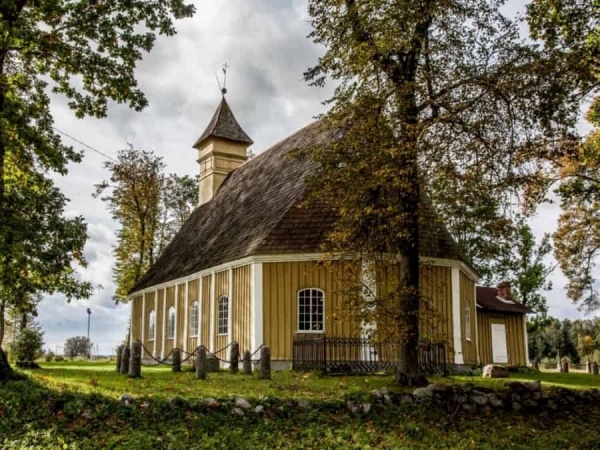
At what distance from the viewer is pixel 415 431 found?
11.7 m

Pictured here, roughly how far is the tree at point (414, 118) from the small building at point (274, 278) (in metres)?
1.07

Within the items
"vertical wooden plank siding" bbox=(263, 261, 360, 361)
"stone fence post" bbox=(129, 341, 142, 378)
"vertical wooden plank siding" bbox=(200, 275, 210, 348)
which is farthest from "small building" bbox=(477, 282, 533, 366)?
"stone fence post" bbox=(129, 341, 142, 378)

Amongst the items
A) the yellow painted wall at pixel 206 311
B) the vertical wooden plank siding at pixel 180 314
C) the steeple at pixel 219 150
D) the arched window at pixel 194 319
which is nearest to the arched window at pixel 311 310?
the yellow painted wall at pixel 206 311

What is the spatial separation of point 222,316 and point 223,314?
0.42 ft

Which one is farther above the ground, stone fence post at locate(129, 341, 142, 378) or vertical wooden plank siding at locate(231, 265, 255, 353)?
vertical wooden plank siding at locate(231, 265, 255, 353)

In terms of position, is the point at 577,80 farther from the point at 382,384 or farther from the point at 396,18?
the point at 382,384

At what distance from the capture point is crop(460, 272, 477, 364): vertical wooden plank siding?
71.7 feet

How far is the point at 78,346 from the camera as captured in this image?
51.8 m

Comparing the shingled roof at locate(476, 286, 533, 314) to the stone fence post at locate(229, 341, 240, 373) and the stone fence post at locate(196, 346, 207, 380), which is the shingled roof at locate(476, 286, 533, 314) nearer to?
the stone fence post at locate(229, 341, 240, 373)

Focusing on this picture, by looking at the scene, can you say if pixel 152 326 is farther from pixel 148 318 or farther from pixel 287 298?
pixel 287 298

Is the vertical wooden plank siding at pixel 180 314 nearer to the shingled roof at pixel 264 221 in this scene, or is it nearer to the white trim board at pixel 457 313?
the shingled roof at pixel 264 221

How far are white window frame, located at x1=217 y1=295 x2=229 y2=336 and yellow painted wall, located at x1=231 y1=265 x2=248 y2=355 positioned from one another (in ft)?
3.03

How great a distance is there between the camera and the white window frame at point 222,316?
22641 mm

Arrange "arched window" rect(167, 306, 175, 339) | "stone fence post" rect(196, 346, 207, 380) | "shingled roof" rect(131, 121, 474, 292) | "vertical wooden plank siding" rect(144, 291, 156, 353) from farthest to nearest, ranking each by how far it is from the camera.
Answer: "vertical wooden plank siding" rect(144, 291, 156, 353)
"arched window" rect(167, 306, 175, 339)
"shingled roof" rect(131, 121, 474, 292)
"stone fence post" rect(196, 346, 207, 380)
